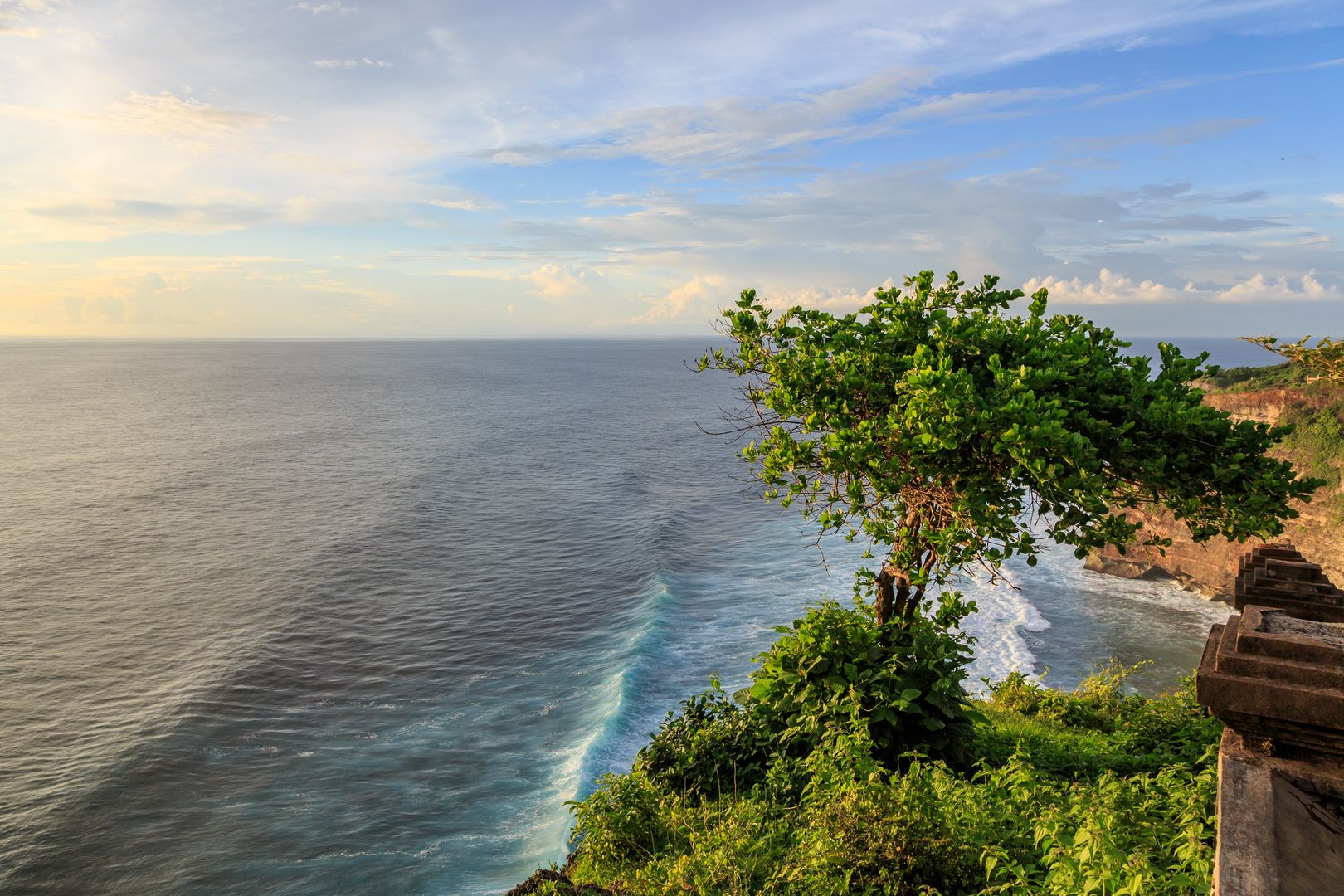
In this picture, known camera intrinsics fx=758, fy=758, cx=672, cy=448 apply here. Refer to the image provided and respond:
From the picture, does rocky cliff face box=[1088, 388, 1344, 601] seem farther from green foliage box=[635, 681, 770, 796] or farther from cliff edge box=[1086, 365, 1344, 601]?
green foliage box=[635, 681, 770, 796]

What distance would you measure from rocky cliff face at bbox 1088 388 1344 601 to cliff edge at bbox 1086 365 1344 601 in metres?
0.04

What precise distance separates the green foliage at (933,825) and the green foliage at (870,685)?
352 mm

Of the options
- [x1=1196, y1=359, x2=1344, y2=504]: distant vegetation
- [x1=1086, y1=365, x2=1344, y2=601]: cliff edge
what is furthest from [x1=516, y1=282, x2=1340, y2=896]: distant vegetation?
[x1=1196, y1=359, x2=1344, y2=504]: distant vegetation

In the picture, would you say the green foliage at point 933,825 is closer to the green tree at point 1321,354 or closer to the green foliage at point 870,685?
the green foliage at point 870,685

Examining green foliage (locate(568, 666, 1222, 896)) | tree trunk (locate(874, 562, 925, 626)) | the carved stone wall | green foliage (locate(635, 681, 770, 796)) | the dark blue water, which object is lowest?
the dark blue water

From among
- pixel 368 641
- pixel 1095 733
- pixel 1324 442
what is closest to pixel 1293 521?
pixel 1324 442

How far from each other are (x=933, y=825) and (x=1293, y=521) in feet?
195

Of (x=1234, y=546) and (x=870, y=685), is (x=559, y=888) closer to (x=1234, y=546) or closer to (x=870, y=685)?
(x=870, y=685)

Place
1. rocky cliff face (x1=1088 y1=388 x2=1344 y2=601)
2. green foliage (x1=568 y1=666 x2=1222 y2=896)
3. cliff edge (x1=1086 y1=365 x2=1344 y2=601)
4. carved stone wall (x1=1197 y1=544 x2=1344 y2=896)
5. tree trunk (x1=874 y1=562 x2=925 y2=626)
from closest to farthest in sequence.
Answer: carved stone wall (x1=1197 y1=544 x2=1344 y2=896) < green foliage (x1=568 y1=666 x2=1222 y2=896) < tree trunk (x1=874 y1=562 x2=925 y2=626) < rocky cliff face (x1=1088 y1=388 x2=1344 y2=601) < cliff edge (x1=1086 y1=365 x2=1344 y2=601)

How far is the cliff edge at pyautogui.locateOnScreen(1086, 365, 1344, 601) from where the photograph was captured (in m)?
47.9

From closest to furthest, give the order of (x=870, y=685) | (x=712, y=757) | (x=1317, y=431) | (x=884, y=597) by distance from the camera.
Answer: (x=870, y=685)
(x=884, y=597)
(x=712, y=757)
(x=1317, y=431)

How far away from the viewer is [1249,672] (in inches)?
181

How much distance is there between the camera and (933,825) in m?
7.94

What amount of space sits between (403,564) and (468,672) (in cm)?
1498
